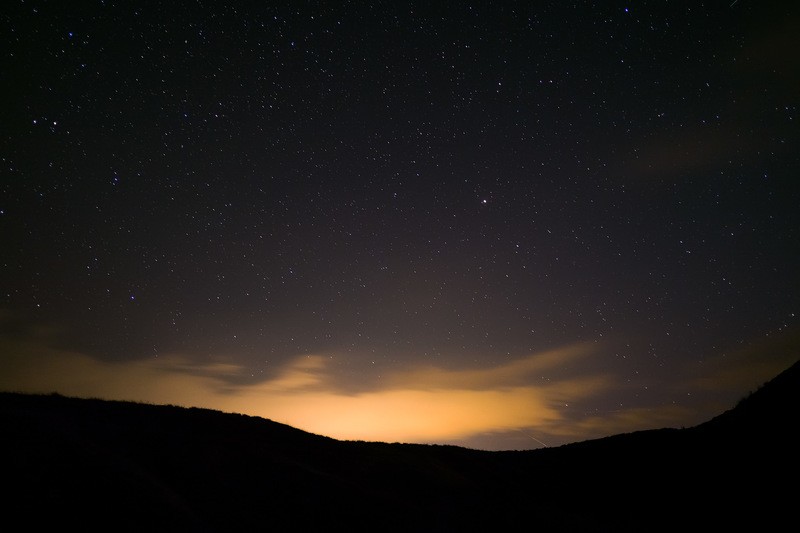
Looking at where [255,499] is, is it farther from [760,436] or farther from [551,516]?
[760,436]

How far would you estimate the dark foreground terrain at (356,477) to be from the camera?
9.44 m

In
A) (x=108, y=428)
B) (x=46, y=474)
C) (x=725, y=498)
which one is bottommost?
(x=725, y=498)

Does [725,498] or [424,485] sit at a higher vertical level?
[424,485]

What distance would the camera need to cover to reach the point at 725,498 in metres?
18.4

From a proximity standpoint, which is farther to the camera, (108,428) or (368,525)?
(108,428)

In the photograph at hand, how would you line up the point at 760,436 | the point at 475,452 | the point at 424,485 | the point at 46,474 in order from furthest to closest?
the point at 475,452
the point at 760,436
the point at 424,485
the point at 46,474

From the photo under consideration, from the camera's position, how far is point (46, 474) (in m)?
9.25

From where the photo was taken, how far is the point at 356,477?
48.9ft

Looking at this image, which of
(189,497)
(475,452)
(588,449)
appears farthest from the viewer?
(588,449)

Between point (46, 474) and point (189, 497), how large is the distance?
2924mm

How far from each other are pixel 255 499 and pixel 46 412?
7.57 meters

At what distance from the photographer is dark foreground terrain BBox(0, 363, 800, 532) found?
944 cm

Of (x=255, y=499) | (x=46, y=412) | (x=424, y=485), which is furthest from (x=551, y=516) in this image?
(x=46, y=412)

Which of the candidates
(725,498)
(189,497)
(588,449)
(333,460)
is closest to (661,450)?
(588,449)
